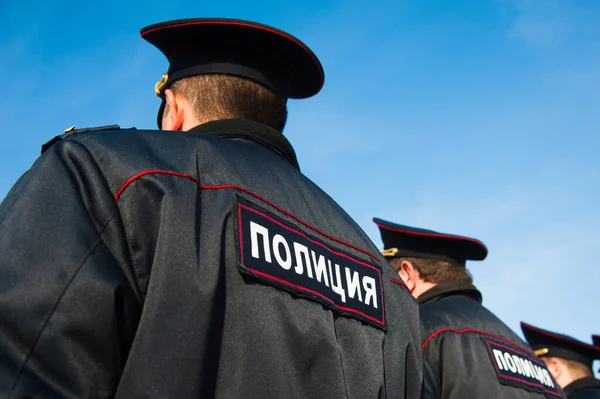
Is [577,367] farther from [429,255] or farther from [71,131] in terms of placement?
[71,131]

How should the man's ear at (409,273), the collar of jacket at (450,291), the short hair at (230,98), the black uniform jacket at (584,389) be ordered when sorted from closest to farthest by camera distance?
the short hair at (230,98), the collar of jacket at (450,291), the man's ear at (409,273), the black uniform jacket at (584,389)

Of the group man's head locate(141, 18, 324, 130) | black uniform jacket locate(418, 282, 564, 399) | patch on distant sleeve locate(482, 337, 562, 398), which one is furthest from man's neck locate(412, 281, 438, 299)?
man's head locate(141, 18, 324, 130)

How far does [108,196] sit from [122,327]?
0.99 feet

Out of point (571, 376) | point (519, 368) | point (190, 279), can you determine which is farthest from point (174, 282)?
point (571, 376)

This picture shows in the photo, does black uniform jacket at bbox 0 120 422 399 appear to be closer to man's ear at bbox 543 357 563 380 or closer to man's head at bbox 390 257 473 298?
man's head at bbox 390 257 473 298

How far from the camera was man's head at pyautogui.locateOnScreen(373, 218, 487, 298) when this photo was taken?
4.73 m

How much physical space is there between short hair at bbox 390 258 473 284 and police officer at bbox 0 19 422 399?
8.00 feet

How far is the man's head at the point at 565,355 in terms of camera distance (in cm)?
708

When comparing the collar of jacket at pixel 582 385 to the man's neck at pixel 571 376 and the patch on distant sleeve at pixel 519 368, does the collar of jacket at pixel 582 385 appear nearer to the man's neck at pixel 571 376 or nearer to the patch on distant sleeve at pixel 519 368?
the man's neck at pixel 571 376

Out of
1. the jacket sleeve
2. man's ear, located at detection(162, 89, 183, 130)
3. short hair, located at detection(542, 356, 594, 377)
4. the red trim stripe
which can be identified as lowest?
the jacket sleeve

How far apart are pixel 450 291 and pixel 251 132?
2.61 meters

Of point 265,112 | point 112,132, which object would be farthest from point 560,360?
point 112,132

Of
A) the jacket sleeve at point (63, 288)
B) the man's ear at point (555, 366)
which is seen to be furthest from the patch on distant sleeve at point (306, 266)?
the man's ear at point (555, 366)

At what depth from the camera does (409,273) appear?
16.1 ft
